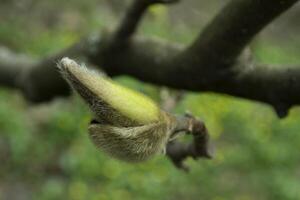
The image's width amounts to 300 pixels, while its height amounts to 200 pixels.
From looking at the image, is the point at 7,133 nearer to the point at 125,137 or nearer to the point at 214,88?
the point at 214,88

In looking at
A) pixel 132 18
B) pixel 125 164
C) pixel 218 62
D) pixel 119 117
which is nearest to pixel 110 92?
A: pixel 119 117

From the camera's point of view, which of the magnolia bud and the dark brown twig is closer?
the magnolia bud

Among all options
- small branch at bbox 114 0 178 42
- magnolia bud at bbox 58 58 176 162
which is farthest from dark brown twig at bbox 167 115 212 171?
small branch at bbox 114 0 178 42

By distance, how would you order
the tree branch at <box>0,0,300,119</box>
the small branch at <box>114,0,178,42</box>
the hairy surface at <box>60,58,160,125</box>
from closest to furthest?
1. the hairy surface at <box>60,58,160,125</box>
2. the tree branch at <box>0,0,300,119</box>
3. the small branch at <box>114,0,178,42</box>

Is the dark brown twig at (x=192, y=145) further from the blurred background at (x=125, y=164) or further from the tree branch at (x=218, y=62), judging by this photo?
the blurred background at (x=125, y=164)

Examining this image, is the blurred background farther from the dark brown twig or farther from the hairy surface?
the hairy surface

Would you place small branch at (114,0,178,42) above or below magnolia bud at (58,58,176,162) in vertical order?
above

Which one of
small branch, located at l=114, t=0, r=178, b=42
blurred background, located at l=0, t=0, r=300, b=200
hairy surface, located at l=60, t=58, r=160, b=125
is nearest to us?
hairy surface, located at l=60, t=58, r=160, b=125
